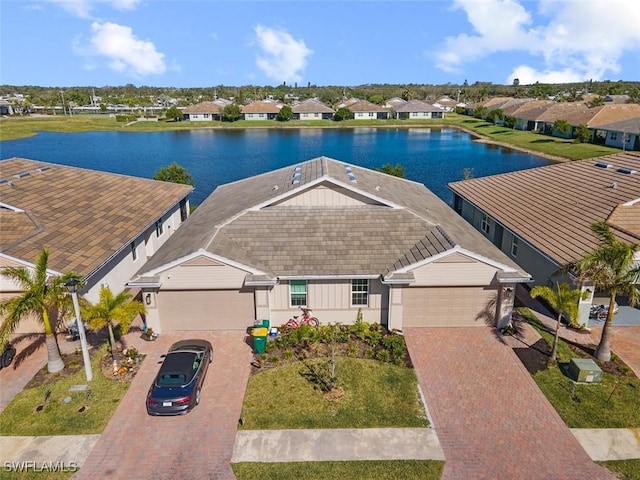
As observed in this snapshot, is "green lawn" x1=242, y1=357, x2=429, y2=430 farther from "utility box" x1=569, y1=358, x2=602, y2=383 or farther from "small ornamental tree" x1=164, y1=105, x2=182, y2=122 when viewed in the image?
"small ornamental tree" x1=164, y1=105, x2=182, y2=122

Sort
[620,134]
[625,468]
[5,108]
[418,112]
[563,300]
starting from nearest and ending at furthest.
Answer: [625,468] < [563,300] < [620,134] < [418,112] < [5,108]

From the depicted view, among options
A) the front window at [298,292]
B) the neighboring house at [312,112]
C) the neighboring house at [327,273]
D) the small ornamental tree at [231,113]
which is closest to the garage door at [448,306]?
the neighboring house at [327,273]

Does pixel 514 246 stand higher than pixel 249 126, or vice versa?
pixel 249 126

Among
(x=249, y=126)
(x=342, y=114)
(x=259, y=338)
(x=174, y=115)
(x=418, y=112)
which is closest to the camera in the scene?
(x=259, y=338)

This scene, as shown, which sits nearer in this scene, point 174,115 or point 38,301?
point 38,301

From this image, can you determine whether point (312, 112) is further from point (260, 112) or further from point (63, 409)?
point (63, 409)

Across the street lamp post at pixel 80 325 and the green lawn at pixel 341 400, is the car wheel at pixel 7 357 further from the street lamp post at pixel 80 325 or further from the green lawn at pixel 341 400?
the green lawn at pixel 341 400

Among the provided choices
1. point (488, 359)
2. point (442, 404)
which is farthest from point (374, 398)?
point (488, 359)

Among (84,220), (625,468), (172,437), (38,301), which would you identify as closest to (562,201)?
(625,468)
